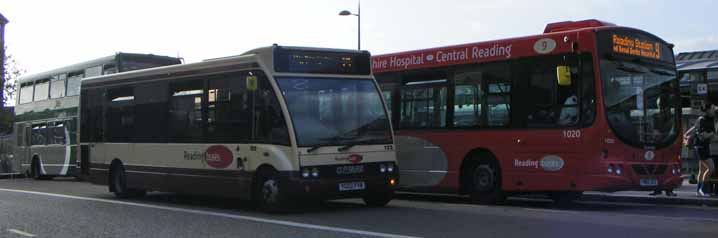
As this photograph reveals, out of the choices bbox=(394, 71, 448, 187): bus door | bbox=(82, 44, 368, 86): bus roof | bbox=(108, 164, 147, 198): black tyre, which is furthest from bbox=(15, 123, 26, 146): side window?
bbox=(394, 71, 448, 187): bus door

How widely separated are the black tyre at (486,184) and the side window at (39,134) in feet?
63.6

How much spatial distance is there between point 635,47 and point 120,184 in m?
10.6

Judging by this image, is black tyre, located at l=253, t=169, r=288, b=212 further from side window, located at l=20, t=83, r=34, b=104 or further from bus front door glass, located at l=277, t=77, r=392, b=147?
side window, located at l=20, t=83, r=34, b=104

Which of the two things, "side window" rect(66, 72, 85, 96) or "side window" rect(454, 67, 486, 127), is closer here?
"side window" rect(454, 67, 486, 127)

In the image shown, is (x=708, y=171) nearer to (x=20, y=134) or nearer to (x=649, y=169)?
(x=649, y=169)

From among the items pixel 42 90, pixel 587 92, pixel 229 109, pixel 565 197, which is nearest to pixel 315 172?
pixel 229 109

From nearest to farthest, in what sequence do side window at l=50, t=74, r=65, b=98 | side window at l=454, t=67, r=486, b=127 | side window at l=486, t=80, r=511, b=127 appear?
side window at l=486, t=80, r=511, b=127, side window at l=454, t=67, r=486, b=127, side window at l=50, t=74, r=65, b=98

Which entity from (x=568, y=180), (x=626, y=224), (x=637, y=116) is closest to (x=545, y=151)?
(x=568, y=180)

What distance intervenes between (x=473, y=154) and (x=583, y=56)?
2.85 m

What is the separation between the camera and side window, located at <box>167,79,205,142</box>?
48.4 feet

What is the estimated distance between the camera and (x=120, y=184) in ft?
57.3

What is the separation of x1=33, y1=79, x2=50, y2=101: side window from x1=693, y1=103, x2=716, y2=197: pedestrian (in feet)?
73.8

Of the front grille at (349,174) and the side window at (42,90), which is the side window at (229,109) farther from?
the side window at (42,90)

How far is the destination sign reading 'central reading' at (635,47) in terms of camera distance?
13.1 meters
